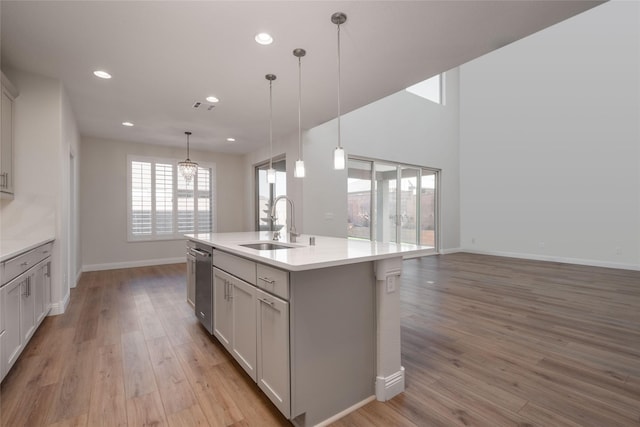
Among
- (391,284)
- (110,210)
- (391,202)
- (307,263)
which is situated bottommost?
(391,284)

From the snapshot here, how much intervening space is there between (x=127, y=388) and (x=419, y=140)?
7.01 meters

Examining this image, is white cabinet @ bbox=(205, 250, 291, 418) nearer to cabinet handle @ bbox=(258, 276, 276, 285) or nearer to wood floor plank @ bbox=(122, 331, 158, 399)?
cabinet handle @ bbox=(258, 276, 276, 285)

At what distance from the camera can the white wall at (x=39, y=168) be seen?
2.94 meters

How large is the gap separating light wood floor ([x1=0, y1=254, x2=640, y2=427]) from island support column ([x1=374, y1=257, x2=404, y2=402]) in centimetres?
9

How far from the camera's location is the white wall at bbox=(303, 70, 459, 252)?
5.15m

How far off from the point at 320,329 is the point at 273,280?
1.20 feet

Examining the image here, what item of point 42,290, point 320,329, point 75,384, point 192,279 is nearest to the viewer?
point 320,329

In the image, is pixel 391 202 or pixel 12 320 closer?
pixel 12 320

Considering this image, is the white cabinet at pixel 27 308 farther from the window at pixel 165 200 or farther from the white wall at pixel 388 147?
the window at pixel 165 200

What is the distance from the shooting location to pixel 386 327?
1.77 meters

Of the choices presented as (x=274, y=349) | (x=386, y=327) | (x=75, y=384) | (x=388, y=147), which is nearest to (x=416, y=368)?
(x=386, y=327)

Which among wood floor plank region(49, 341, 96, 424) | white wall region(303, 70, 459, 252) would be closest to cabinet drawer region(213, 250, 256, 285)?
wood floor plank region(49, 341, 96, 424)

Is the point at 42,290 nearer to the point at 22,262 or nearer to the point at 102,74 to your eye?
the point at 22,262

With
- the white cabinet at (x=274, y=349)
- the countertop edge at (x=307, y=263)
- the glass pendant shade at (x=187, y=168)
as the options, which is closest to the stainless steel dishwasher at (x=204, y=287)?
the countertop edge at (x=307, y=263)
